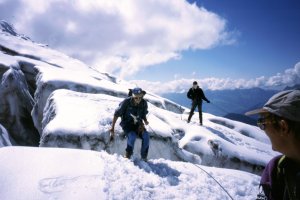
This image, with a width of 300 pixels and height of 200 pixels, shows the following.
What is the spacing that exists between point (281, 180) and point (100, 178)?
192 inches

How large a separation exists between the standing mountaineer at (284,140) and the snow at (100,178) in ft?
13.7

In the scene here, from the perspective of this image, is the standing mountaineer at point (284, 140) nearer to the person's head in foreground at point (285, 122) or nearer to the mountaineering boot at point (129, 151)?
the person's head in foreground at point (285, 122)

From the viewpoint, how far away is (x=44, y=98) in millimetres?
21766

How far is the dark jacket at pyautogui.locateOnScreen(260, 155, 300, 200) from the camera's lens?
89.0 inches

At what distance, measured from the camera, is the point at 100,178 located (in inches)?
260

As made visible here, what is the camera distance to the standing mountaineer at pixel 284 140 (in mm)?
2262

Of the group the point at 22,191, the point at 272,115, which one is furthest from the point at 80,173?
the point at 272,115

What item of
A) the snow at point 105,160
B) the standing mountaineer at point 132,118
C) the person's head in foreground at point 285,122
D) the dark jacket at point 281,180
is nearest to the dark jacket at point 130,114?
the standing mountaineer at point 132,118

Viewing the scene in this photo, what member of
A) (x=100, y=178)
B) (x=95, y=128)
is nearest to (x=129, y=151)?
(x=100, y=178)

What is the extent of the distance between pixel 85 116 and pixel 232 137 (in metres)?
11.6

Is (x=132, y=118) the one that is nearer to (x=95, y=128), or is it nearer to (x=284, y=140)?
(x=95, y=128)

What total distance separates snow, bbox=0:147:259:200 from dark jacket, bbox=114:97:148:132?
1.05m

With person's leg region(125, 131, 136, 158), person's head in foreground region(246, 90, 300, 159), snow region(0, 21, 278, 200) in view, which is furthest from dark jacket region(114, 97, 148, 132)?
person's head in foreground region(246, 90, 300, 159)

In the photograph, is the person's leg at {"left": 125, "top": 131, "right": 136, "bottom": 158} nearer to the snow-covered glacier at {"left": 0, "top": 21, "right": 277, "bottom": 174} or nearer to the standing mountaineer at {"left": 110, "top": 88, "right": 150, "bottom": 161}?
the standing mountaineer at {"left": 110, "top": 88, "right": 150, "bottom": 161}
